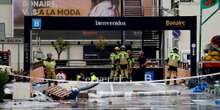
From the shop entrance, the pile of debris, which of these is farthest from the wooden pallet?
the shop entrance

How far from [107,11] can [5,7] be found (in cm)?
1028

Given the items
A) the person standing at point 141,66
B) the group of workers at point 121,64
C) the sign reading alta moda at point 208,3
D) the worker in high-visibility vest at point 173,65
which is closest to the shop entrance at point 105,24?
the worker in high-visibility vest at point 173,65

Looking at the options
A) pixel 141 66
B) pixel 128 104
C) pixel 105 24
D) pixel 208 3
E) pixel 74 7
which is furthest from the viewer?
pixel 74 7

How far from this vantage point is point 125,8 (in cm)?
6544

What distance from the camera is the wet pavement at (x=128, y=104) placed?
61.1ft

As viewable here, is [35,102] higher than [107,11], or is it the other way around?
[107,11]

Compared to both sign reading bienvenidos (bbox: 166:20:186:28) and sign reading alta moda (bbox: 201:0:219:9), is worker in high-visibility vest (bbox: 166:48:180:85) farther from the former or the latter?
sign reading alta moda (bbox: 201:0:219:9)

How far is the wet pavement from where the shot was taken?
18.6 metres

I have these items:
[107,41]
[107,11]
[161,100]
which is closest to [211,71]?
[161,100]

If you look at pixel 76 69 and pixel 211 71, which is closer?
pixel 211 71

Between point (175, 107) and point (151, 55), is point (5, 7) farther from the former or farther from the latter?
point (175, 107)

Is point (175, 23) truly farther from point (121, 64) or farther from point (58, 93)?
point (58, 93)

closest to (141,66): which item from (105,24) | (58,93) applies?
(105,24)

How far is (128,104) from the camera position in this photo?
19656 mm
